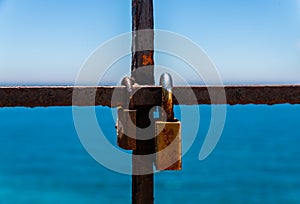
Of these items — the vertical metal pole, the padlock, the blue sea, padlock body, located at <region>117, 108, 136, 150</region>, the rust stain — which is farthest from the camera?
the blue sea

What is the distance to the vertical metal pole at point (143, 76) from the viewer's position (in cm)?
202

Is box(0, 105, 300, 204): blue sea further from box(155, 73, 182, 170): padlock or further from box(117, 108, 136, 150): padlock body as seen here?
box(155, 73, 182, 170): padlock

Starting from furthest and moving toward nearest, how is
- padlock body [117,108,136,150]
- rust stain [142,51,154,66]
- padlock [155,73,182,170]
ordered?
rust stain [142,51,154,66], padlock body [117,108,136,150], padlock [155,73,182,170]

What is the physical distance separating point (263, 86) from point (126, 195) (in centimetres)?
1746

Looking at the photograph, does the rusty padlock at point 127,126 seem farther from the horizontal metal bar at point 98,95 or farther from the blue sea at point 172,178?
the blue sea at point 172,178

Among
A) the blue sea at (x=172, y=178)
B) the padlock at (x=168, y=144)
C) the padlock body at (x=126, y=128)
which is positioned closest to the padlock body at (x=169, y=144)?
the padlock at (x=168, y=144)

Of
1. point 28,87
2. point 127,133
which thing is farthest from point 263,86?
point 28,87

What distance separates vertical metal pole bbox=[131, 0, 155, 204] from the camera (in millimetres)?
2021

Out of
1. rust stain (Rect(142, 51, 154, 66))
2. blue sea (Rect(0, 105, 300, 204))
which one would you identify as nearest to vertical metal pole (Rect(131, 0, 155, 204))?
rust stain (Rect(142, 51, 154, 66))

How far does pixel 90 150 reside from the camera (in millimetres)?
1854

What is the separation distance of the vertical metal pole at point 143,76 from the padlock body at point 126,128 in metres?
0.06

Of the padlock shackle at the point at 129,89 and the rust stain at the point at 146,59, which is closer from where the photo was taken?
the padlock shackle at the point at 129,89

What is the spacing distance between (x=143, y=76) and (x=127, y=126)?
34 centimetres

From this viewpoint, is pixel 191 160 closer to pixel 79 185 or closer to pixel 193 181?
pixel 193 181
